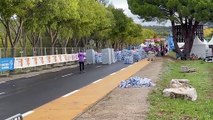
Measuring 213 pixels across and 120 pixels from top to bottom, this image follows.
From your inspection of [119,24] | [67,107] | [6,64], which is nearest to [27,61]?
[6,64]

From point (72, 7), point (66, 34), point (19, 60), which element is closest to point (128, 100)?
point (19, 60)

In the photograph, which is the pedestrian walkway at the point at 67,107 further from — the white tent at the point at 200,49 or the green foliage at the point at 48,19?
the white tent at the point at 200,49

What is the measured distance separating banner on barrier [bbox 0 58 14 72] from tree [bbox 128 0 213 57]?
67.0 ft

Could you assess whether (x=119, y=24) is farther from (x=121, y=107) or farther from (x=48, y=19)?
(x=121, y=107)

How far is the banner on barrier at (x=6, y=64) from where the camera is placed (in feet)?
113

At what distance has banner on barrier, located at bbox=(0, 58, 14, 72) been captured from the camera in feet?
113

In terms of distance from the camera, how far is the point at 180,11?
49.0 metres

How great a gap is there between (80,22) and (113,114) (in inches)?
1672

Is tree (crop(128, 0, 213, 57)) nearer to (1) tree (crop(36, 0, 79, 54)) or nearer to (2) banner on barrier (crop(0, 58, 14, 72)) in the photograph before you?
(1) tree (crop(36, 0, 79, 54))

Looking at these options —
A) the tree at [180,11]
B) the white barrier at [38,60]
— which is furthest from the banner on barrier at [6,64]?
the tree at [180,11]

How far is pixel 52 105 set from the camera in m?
15.1

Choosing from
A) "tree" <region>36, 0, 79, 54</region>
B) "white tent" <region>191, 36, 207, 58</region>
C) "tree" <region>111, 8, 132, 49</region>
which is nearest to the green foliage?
"tree" <region>36, 0, 79, 54</region>

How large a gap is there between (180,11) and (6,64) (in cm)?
2149

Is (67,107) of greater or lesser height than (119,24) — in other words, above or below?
below
